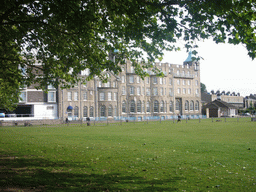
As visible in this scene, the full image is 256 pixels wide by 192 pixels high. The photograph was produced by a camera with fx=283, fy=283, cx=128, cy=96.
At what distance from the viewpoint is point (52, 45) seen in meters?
13.6

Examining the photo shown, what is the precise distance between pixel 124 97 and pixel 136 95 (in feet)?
13.3

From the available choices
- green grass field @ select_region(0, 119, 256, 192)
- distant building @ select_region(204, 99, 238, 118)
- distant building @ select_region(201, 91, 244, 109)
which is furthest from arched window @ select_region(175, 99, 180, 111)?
green grass field @ select_region(0, 119, 256, 192)

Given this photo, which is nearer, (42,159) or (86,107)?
(42,159)

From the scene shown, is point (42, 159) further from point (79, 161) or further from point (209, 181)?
point (209, 181)

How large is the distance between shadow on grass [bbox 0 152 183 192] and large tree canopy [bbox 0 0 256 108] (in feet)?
16.3

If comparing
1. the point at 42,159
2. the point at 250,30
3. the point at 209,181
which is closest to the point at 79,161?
the point at 42,159

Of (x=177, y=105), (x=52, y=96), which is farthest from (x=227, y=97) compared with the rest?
(x=52, y=96)

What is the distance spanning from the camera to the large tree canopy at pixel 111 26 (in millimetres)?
8969

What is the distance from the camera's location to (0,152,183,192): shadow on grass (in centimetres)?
671

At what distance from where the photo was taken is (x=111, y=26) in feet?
42.2

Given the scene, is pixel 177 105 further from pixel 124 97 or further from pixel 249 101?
pixel 249 101

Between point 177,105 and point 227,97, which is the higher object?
point 227,97

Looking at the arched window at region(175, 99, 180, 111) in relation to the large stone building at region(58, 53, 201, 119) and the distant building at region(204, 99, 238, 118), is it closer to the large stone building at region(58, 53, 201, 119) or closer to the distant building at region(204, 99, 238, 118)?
the large stone building at region(58, 53, 201, 119)

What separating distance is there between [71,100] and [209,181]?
5946cm
